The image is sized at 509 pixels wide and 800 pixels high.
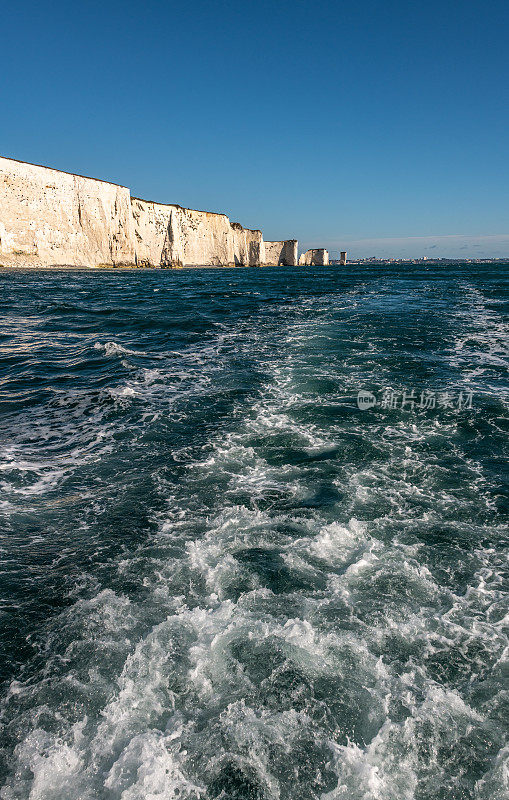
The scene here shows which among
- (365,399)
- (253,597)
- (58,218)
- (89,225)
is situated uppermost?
(58,218)

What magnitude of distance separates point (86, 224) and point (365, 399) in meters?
62.2

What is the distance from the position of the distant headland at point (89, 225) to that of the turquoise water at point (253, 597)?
53699mm

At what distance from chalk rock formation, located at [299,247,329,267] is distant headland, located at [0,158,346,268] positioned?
46.7 m

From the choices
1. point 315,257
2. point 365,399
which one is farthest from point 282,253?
point 365,399

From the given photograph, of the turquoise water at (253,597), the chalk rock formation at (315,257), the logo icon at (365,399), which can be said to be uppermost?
the chalk rock formation at (315,257)

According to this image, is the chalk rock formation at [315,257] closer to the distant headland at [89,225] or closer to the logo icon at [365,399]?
the distant headland at [89,225]

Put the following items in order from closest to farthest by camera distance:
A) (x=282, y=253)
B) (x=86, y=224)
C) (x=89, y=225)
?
1. (x=86, y=224)
2. (x=89, y=225)
3. (x=282, y=253)

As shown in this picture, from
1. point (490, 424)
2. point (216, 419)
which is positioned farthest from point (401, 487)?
point (216, 419)

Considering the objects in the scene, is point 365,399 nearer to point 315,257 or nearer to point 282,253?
point 282,253

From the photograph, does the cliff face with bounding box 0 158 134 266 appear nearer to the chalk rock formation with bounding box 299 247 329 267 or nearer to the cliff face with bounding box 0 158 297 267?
the cliff face with bounding box 0 158 297 267

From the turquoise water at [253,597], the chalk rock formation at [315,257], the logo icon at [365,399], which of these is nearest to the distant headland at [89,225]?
the chalk rock formation at [315,257]

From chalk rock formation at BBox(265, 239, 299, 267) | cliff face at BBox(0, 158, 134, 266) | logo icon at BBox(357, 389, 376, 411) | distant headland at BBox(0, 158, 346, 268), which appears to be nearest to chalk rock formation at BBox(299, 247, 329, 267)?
chalk rock formation at BBox(265, 239, 299, 267)

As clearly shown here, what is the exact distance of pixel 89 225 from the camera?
2272 inches

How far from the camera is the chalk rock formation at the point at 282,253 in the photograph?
12081 cm
